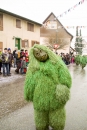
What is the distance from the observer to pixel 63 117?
3.95m

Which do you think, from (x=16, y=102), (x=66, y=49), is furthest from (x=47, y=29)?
(x=16, y=102)

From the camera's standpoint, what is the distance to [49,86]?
378 cm

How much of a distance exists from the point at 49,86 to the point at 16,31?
57.9 feet

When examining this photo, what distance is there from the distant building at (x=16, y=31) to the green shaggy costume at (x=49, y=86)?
1494 centimetres

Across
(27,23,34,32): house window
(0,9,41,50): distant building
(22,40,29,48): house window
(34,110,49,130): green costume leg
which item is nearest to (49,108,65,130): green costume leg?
(34,110,49,130): green costume leg

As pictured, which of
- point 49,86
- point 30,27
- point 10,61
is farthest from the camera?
point 30,27

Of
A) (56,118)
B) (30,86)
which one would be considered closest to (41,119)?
(56,118)

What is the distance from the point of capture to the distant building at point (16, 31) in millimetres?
18750

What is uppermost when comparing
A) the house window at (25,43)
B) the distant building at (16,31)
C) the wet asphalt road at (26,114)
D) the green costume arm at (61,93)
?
the distant building at (16,31)

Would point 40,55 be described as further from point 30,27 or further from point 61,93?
point 30,27

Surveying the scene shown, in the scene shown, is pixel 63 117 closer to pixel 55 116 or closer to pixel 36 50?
pixel 55 116

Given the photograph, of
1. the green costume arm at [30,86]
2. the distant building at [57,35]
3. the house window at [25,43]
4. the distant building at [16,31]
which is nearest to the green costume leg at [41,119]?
the green costume arm at [30,86]

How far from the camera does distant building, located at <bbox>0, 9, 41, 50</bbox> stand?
1875 centimetres

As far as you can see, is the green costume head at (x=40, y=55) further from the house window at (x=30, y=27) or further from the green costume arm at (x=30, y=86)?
the house window at (x=30, y=27)
